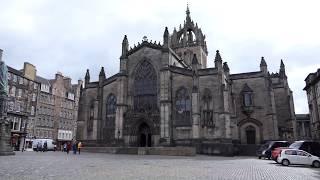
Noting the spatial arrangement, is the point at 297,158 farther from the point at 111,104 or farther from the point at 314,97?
the point at 314,97

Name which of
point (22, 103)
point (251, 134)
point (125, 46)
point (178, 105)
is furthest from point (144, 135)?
point (22, 103)

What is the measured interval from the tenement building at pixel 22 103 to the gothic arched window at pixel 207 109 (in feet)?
109

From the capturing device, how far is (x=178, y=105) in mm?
35594

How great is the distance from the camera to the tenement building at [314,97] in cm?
4216

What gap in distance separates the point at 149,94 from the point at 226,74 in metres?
11.4

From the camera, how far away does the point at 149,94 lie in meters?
37.9

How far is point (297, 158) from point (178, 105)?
1801cm

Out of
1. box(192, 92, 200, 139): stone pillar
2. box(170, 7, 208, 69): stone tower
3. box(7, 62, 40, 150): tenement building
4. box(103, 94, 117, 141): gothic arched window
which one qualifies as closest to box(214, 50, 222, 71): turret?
box(192, 92, 200, 139): stone pillar

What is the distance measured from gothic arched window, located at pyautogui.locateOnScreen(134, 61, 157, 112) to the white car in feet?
64.5

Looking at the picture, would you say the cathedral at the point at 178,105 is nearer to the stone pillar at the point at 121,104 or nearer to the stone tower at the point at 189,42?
the stone pillar at the point at 121,104

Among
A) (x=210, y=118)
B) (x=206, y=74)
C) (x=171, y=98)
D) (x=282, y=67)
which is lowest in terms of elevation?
(x=210, y=118)

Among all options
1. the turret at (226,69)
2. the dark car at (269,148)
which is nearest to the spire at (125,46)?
the turret at (226,69)

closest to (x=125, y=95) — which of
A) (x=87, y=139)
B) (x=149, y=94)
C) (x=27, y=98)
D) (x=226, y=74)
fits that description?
(x=149, y=94)

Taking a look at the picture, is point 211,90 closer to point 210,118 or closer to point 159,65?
point 210,118
